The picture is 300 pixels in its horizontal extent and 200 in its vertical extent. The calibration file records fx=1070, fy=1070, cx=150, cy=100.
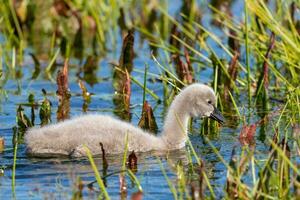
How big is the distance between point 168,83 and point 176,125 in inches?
65.1

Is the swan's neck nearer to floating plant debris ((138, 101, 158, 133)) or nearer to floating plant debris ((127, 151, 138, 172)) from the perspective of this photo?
floating plant debris ((138, 101, 158, 133))

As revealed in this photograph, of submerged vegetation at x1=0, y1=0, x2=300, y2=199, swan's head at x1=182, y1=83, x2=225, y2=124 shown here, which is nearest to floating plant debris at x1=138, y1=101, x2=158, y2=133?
submerged vegetation at x1=0, y1=0, x2=300, y2=199

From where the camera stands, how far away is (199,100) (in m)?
8.16

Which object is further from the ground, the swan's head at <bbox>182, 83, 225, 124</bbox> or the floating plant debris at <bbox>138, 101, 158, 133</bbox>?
the swan's head at <bbox>182, 83, 225, 124</bbox>

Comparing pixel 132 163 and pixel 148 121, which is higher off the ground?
pixel 148 121

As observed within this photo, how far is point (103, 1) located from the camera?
41.6ft

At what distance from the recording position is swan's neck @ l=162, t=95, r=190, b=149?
8.06m

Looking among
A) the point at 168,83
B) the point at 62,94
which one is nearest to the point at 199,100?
the point at 62,94

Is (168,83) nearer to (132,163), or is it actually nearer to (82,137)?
(82,137)

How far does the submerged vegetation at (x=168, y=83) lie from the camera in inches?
251

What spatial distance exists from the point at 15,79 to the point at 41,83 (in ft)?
0.88

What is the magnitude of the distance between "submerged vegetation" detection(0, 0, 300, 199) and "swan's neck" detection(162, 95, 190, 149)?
17cm

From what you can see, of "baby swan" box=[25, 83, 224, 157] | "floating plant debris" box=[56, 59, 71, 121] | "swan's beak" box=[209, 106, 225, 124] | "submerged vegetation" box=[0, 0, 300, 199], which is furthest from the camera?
"floating plant debris" box=[56, 59, 71, 121]

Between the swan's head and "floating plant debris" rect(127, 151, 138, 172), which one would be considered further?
the swan's head
